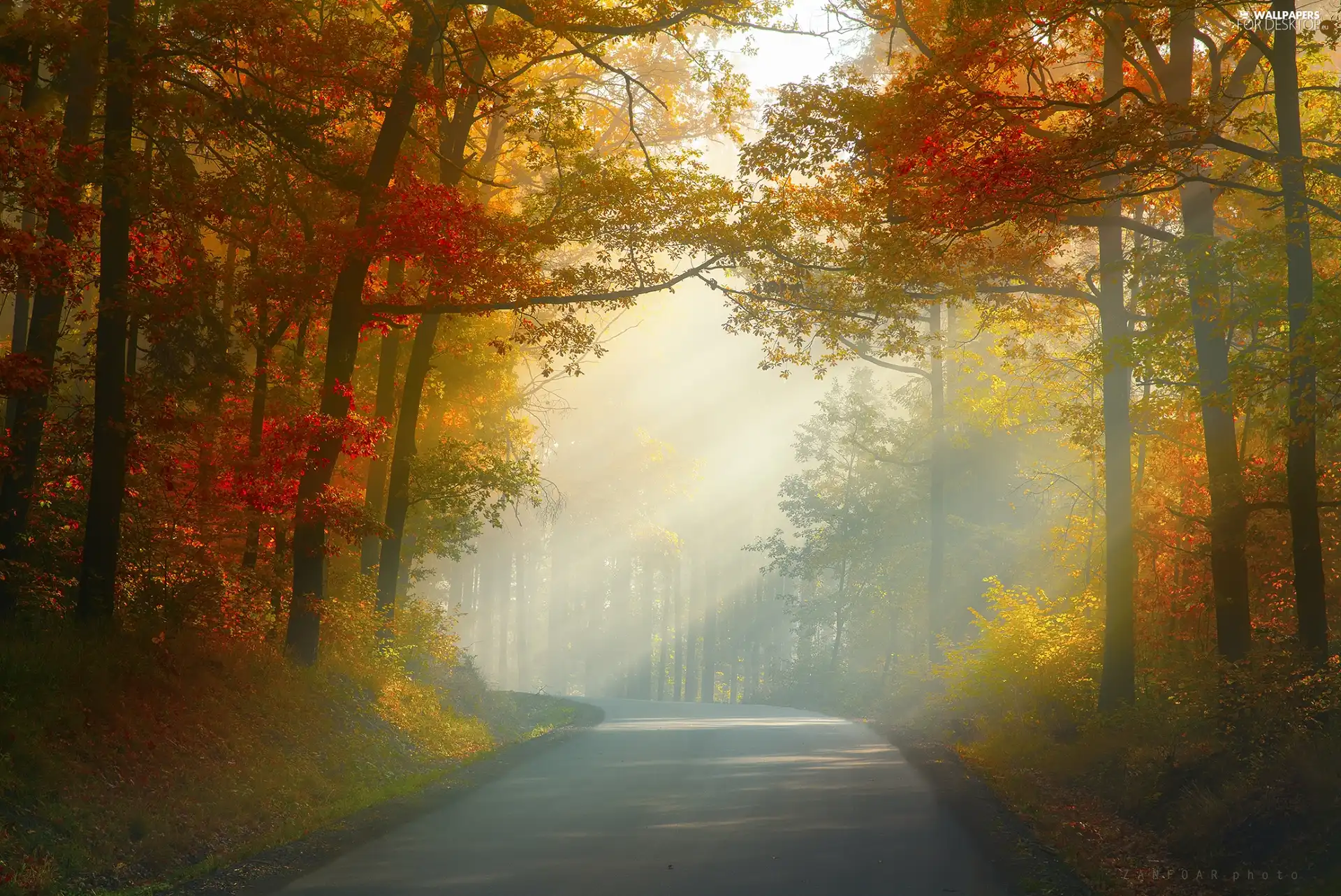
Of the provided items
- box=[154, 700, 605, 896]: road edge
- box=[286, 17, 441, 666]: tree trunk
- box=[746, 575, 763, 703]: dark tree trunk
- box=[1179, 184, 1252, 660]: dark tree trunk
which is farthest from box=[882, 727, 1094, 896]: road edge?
box=[746, 575, 763, 703]: dark tree trunk

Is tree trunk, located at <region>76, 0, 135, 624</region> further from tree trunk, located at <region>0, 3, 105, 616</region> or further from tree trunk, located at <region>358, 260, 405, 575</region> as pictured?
tree trunk, located at <region>358, 260, 405, 575</region>

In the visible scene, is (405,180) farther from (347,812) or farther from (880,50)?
(880,50)

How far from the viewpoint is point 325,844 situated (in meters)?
10.1

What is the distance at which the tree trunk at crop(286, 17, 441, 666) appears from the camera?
634 inches

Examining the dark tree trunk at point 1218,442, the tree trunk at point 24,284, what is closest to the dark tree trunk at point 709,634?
the tree trunk at point 24,284

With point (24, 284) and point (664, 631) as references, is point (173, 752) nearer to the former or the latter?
point (24, 284)

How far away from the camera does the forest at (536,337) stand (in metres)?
11.0

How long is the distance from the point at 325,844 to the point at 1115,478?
555 inches

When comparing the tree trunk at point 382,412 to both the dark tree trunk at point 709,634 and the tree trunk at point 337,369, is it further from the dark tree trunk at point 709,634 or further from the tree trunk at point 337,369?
Result: the dark tree trunk at point 709,634

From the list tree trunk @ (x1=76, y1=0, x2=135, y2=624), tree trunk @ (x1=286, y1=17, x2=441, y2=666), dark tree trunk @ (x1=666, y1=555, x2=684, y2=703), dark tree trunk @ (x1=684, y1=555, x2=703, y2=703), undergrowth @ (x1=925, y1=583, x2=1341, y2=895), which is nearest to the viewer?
undergrowth @ (x1=925, y1=583, x2=1341, y2=895)

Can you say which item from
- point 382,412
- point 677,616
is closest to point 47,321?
point 382,412

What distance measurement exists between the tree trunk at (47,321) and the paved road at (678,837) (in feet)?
18.7

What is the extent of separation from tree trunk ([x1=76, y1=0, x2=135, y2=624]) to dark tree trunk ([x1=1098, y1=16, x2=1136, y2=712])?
512 inches

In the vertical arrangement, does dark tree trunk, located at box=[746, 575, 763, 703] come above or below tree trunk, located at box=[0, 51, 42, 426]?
below
